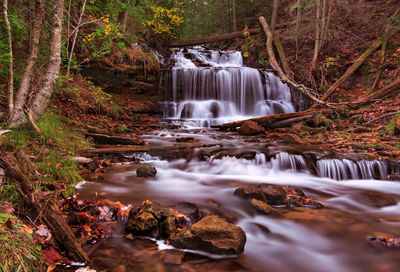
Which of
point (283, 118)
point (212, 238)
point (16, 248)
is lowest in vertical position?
point (212, 238)

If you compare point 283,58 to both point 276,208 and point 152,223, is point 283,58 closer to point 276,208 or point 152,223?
point 276,208

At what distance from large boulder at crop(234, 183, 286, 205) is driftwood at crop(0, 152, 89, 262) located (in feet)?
8.78

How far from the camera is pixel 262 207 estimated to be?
12.3 ft

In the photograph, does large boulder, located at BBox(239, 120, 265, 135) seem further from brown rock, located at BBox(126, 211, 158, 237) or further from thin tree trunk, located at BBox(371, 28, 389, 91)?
brown rock, located at BBox(126, 211, 158, 237)

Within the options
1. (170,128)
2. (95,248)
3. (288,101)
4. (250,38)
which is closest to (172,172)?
(95,248)

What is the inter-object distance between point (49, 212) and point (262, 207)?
2858mm

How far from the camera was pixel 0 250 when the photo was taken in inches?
65.9

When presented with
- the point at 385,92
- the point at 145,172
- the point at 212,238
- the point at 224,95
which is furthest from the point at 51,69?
the point at 385,92

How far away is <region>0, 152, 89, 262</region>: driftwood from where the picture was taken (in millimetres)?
2242

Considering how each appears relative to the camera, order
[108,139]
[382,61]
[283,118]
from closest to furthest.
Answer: [108,139] < [283,118] < [382,61]

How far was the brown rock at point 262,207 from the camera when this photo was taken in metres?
3.71

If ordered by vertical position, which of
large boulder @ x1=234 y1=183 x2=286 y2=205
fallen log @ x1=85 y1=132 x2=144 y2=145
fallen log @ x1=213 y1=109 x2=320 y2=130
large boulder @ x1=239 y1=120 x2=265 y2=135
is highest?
fallen log @ x1=213 y1=109 x2=320 y2=130

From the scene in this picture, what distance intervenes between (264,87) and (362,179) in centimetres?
915

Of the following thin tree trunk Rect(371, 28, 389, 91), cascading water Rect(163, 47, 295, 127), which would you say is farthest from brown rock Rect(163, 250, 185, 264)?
thin tree trunk Rect(371, 28, 389, 91)
